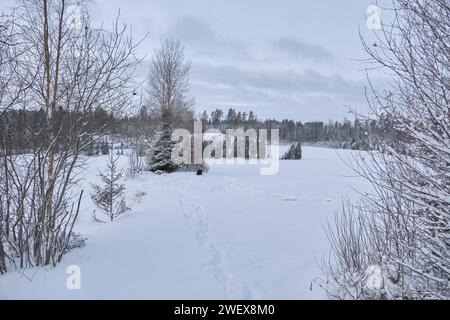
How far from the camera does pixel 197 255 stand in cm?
441

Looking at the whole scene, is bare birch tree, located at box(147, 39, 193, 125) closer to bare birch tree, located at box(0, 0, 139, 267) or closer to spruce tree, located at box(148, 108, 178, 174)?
spruce tree, located at box(148, 108, 178, 174)

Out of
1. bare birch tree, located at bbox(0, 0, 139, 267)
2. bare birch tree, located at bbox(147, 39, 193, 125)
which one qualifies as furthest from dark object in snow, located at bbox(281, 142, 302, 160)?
bare birch tree, located at bbox(0, 0, 139, 267)

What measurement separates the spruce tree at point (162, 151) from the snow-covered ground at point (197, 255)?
7.36 m

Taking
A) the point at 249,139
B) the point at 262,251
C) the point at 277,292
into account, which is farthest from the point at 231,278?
the point at 249,139

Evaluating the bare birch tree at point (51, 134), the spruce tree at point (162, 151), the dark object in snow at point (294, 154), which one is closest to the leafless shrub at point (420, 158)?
the bare birch tree at point (51, 134)

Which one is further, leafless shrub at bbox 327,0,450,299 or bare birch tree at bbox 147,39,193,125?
bare birch tree at bbox 147,39,193,125

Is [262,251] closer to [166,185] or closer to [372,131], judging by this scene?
[372,131]

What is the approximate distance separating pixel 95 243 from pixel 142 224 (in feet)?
4.80

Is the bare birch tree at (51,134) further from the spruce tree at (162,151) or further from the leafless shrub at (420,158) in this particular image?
the spruce tree at (162,151)

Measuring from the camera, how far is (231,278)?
3650 mm

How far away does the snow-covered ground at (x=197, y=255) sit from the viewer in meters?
3.19

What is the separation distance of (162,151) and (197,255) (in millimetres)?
12350

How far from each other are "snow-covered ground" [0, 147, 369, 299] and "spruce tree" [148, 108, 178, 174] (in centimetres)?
736

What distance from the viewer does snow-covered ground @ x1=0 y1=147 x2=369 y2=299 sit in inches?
125
